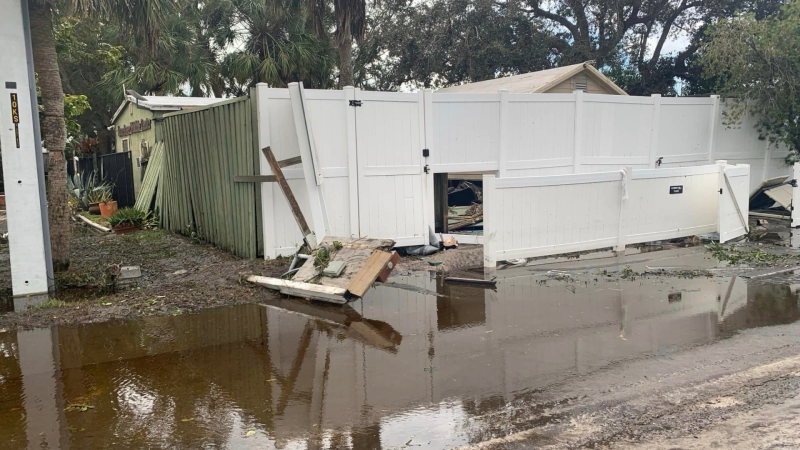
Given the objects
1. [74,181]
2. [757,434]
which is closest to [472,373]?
[757,434]

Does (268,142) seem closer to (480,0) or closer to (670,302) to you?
(670,302)

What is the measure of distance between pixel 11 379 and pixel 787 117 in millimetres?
15590

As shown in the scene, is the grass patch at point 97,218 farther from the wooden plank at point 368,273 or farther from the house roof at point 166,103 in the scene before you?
the wooden plank at point 368,273

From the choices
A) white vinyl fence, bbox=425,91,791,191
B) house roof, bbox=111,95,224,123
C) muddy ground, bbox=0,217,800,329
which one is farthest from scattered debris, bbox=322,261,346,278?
house roof, bbox=111,95,224,123

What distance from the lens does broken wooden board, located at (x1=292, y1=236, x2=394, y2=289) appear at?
274 inches

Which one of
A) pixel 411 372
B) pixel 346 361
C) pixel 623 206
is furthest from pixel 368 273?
pixel 623 206

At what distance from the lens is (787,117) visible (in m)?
13.7

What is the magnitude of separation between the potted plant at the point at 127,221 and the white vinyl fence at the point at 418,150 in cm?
574

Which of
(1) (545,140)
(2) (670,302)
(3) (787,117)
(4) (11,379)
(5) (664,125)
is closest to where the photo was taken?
(4) (11,379)

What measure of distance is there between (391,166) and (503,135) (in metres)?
2.23

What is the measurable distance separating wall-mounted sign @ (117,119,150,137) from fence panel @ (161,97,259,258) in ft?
10.9

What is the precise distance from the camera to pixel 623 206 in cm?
983

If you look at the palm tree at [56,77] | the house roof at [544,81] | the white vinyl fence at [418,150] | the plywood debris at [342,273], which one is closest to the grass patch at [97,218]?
the palm tree at [56,77]

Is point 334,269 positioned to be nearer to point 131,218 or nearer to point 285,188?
point 285,188
